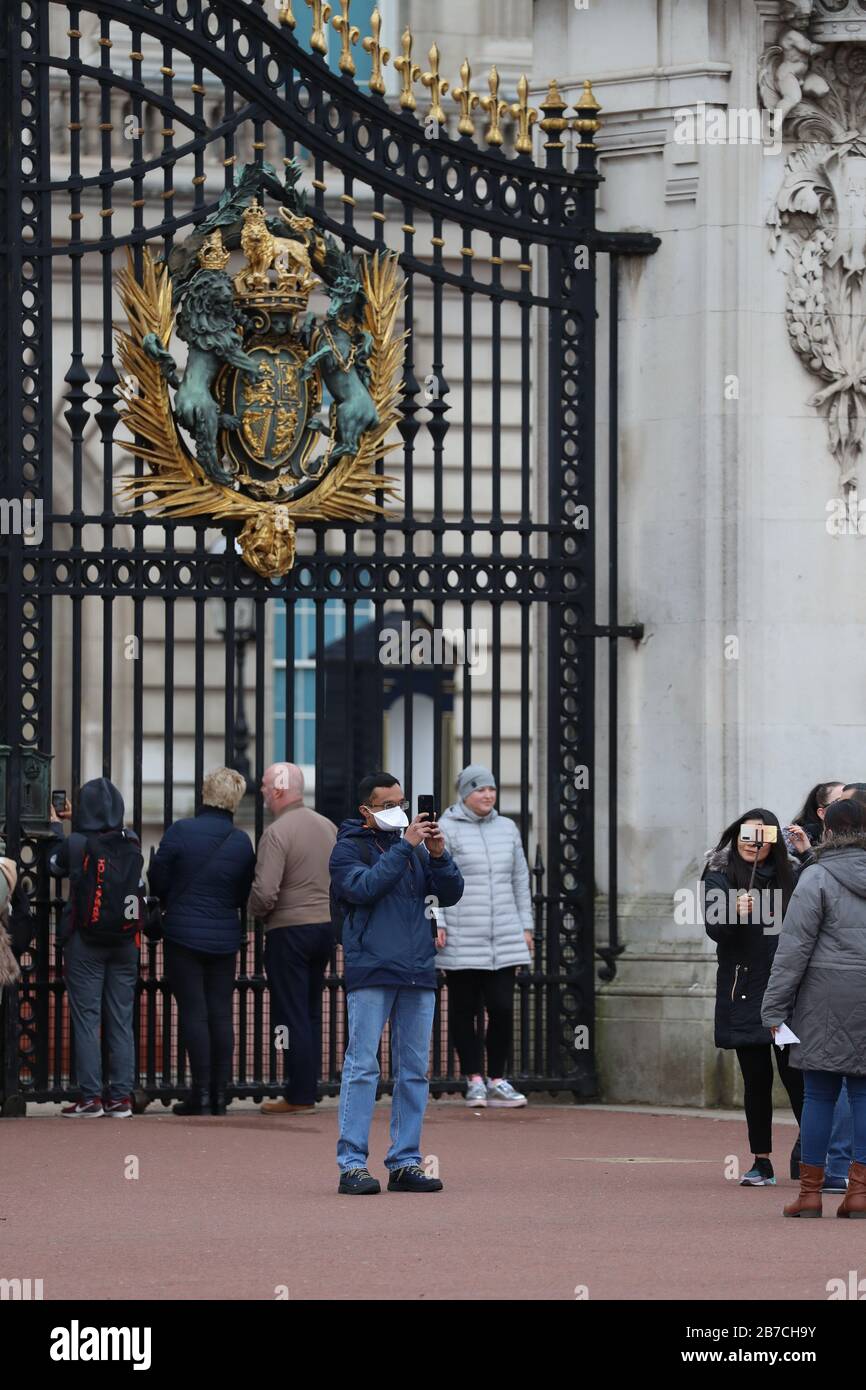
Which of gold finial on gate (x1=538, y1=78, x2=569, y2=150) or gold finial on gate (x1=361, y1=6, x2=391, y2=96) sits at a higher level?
gold finial on gate (x1=361, y1=6, x2=391, y2=96)

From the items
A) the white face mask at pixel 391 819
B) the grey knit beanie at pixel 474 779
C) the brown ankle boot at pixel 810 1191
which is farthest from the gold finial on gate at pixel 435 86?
the brown ankle boot at pixel 810 1191

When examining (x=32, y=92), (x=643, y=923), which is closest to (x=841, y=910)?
(x=643, y=923)

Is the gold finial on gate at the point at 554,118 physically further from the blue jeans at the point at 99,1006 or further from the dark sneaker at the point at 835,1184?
the dark sneaker at the point at 835,1184

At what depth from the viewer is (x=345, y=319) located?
13.6 meters

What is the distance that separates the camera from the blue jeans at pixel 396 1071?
34.3 feet

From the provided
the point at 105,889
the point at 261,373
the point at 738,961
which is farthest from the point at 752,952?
the point at 261,373

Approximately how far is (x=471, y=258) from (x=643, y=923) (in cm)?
345

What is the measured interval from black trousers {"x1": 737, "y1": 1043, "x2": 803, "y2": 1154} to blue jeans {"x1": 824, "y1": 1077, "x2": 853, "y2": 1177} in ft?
0.55

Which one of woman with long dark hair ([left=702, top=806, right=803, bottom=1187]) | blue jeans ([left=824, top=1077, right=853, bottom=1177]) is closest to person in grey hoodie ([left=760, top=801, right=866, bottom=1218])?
blue jeans ([left=824, top=1077, right=853, bottom=1177])

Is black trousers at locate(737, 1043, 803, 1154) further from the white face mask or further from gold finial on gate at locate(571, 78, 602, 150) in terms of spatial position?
gold finial on gate at locate(571, 78, 602, 150)

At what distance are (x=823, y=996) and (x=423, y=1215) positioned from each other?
1630 millimetres

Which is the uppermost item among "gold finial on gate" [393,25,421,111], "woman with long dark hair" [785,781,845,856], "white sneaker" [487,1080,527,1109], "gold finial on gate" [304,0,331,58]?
"gold finial on gate" [304,0,331,58]

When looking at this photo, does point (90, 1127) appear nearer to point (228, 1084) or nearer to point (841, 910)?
point (228, 1084)

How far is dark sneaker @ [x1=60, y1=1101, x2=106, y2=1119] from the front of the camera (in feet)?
43.1
